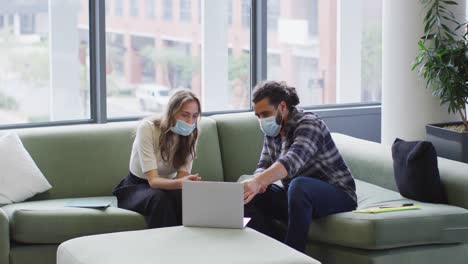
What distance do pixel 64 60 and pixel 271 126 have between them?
6.00ft

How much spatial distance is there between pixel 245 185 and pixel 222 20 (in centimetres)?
228

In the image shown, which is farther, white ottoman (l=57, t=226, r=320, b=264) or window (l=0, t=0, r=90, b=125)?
window (l=0, t=0, r=90, b=125)

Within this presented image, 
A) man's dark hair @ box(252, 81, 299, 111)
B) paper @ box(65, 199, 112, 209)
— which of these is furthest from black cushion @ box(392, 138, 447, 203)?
paper @ box(65, 199, 112, 209)

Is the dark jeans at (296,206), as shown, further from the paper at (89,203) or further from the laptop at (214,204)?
the paper at (89,203)

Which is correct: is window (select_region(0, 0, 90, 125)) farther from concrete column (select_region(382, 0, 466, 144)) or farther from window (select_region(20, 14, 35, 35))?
concrete column (select_region(382, 0, 466, 144))

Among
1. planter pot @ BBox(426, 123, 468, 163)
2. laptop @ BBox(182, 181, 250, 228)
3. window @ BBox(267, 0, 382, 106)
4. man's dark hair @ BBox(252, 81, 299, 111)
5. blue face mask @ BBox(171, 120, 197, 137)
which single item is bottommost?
laptop @ BBox(182, 181, 250, 228)

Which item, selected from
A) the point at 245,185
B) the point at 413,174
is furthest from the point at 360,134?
the point at 245,185

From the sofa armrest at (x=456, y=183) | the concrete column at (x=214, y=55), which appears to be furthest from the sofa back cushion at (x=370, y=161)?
the concrete column at (x=214, y=55)

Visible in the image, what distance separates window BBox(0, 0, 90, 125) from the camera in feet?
19.7

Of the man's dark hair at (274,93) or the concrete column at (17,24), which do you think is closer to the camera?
the man's dark hair at (274,93)

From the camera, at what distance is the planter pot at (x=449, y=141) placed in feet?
19.7

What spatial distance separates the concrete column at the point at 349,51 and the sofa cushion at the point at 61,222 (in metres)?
2.83

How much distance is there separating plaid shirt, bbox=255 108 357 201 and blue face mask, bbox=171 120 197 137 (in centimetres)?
47

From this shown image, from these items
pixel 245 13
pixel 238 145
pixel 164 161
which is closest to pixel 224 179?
pixel 238 145
